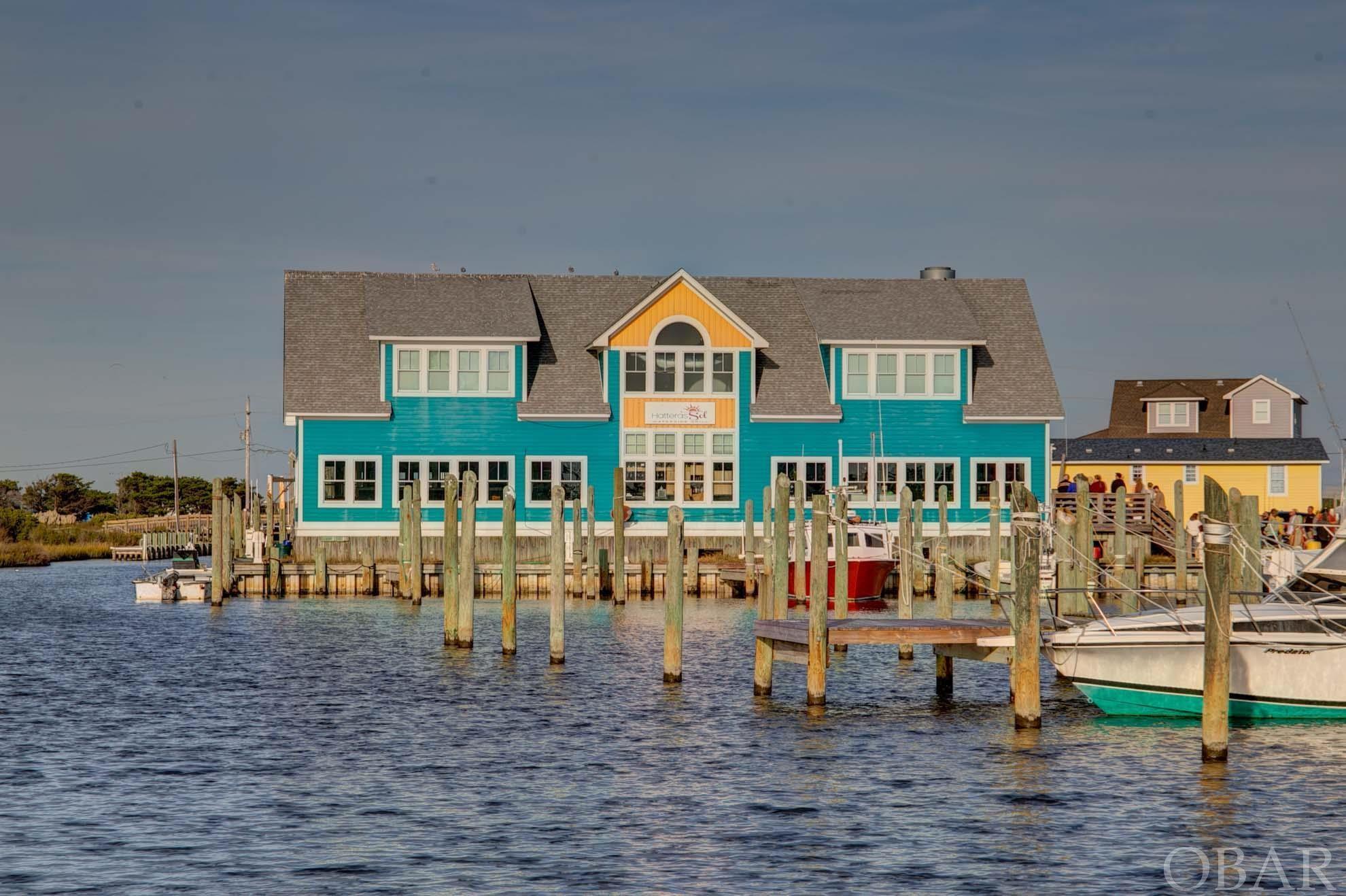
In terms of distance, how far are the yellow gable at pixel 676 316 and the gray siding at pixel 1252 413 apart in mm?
33308

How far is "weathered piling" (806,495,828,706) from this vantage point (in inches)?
933

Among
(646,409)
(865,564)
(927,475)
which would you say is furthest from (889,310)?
(865,564)

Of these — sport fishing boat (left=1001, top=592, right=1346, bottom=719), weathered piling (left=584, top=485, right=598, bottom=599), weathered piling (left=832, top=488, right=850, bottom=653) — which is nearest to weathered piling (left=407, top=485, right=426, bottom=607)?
weathered piling (left=584, top=485, right=598, bottom=599)

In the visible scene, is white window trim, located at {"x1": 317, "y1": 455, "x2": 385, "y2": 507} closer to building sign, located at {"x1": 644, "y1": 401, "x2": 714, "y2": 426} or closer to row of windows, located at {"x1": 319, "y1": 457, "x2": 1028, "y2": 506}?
row of windows, located at {"x1": 319, "y1": 457, "x2": 1028, "y2": 506}

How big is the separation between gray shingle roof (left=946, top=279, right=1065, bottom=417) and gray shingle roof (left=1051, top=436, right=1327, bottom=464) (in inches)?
565

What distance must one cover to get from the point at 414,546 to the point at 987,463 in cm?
1979

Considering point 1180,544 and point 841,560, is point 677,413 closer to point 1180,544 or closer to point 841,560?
point 1180,544

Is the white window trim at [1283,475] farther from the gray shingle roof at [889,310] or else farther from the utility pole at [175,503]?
the utility pole at [175,503]

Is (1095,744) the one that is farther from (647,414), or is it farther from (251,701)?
(647,414)

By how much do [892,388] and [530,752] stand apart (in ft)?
112

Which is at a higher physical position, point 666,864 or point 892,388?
point 892,388

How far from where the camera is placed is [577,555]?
4831 centimetres

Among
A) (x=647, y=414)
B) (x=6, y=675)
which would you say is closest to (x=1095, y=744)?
(x=6, y=675)

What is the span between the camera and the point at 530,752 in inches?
893
